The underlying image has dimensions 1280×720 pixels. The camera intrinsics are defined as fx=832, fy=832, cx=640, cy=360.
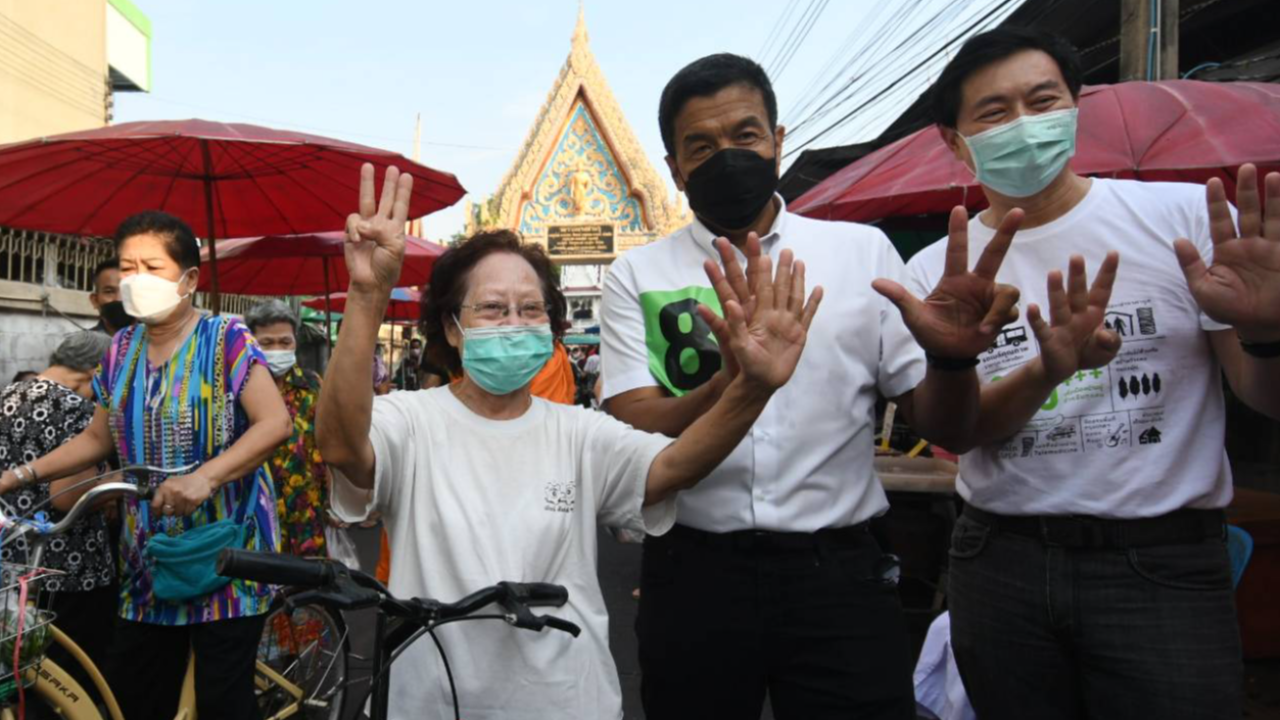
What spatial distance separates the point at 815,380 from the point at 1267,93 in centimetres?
302

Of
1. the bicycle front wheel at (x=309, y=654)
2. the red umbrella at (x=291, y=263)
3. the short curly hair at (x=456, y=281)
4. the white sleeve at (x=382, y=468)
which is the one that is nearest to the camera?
the white sleeve at (x=382, y=468)

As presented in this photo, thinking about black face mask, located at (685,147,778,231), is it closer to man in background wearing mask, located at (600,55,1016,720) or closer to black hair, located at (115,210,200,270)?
man in background wearing mask, located at (600,55,1016,720)

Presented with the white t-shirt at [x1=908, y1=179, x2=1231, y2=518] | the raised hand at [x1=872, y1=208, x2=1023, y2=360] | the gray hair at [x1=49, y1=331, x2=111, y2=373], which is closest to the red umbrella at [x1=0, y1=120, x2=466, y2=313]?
the gray hair at [x1=49, y1=331, x2=111, y2=373]

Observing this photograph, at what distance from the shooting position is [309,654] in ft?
11.8

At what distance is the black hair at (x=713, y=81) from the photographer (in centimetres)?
177

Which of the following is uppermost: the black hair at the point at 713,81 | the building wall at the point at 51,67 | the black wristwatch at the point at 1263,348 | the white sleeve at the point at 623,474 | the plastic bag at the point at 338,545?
the building wall at the point at 51,67

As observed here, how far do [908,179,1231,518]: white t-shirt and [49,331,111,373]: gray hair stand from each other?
9.54ft

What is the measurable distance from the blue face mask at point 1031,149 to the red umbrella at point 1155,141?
64.7 inches

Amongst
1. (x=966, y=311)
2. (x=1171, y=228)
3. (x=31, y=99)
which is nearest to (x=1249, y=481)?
(x=1171, y=228)

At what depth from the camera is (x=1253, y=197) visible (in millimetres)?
1355

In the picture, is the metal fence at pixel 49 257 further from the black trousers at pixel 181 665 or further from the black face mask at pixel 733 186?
the black face mask at pixel 733 186

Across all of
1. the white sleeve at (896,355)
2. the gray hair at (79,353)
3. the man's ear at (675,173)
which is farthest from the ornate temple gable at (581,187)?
the white sleeve at (896,355)

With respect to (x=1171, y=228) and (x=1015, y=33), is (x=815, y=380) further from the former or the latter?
(x=1015, y=33)

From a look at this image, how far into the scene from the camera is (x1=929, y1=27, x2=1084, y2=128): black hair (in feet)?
5.78
